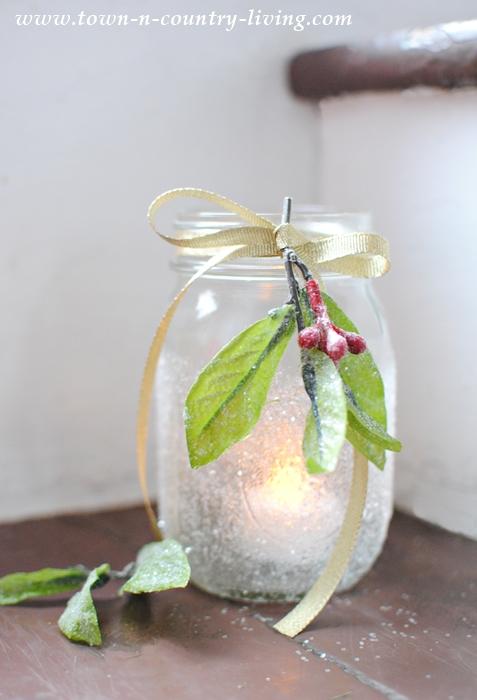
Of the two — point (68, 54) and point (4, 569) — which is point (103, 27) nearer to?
point (68, 54)

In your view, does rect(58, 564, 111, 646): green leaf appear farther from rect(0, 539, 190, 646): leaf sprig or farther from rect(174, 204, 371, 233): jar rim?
rect(174, 204, 371, 233): jar rim

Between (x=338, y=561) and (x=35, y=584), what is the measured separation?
21 centimetres

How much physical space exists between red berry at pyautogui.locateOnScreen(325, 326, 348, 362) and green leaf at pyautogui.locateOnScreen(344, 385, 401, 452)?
0.13ft

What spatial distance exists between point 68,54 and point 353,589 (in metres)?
0.48

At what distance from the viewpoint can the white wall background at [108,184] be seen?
0.81 m

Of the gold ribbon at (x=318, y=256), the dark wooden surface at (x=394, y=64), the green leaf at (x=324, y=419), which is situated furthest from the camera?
the dark wooden surface at (x=394, y=64)

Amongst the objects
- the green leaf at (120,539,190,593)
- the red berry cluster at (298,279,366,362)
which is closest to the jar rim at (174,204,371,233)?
A: the red berry cluster at (298,279,366,362)

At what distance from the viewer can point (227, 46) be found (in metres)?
0.88

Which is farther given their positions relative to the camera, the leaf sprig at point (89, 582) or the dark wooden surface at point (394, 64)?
the dark wooden surface at point (394, 64)

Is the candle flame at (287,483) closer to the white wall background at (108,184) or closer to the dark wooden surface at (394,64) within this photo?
the white wall background at (108,184)

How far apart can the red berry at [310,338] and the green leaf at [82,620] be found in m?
0.22

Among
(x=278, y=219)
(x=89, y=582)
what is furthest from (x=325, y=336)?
(x=89, y=582)

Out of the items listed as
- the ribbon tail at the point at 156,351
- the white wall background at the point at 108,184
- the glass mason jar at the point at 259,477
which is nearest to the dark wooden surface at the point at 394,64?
the white wall background at the point at 108,184

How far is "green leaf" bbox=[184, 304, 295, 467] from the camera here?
587 millimetres
